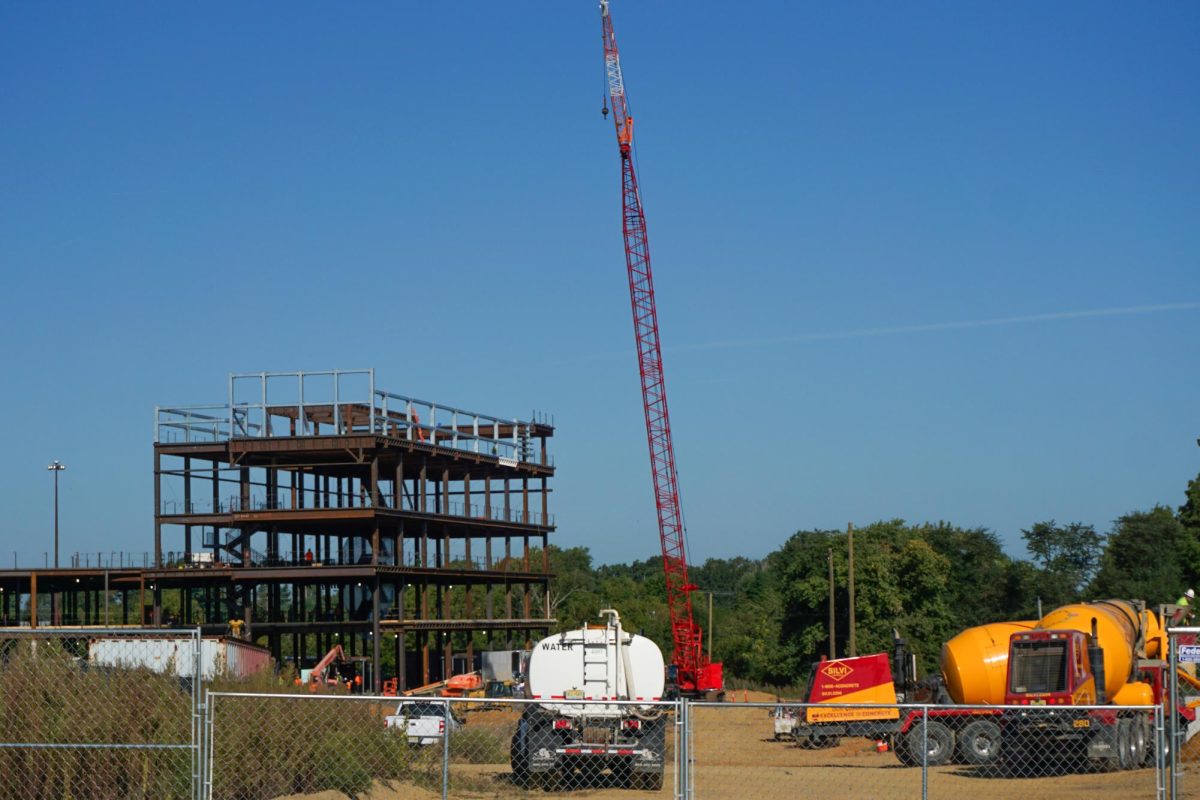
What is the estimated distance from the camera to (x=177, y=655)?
32875mm

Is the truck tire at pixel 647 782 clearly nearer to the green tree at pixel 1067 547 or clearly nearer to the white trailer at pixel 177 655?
the white trailer at pixel 177 655

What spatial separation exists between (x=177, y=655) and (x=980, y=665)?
60.0 ft

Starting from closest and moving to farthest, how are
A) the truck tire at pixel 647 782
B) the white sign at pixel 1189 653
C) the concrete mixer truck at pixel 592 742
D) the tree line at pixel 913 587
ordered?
1. the white sign at pixel 1189 653
2. the concrete mixer truck at pixel 592 742
3. the truck tire at pixel 647 782
4. the tree line at pixel 913 587

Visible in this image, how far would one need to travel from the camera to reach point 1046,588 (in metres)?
113

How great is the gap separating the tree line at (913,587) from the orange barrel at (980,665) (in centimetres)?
4761

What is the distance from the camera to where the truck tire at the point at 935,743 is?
101 ft

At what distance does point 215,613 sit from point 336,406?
1405 centimetres

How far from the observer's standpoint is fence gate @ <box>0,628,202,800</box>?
17906 millimetres

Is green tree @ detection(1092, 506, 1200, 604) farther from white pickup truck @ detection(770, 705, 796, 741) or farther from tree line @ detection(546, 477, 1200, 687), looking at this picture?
white pickup truck @ detection(770, 705, 796, 741)

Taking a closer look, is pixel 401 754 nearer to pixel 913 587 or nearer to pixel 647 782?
pixel 647 782

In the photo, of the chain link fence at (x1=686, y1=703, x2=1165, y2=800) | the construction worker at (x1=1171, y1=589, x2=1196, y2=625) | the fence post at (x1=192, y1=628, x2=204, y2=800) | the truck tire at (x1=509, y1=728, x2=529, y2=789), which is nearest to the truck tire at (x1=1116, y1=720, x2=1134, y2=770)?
the chain link fence at (x1=686, y1=703, x2=1165, y2=800)

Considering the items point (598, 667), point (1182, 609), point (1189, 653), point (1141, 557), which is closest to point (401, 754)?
point (598, 667)

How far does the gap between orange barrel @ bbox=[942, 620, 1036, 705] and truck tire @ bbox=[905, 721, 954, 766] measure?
110 cm

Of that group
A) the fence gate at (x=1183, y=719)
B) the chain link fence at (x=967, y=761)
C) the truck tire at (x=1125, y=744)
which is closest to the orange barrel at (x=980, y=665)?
the chain link fence at (x=967, y=761)
